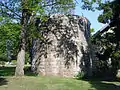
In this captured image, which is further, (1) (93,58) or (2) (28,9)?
(1) (93,58)

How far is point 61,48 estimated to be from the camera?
2509 cm

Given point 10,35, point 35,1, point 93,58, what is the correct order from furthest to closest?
point 93,58, point 10,35, point 35,1

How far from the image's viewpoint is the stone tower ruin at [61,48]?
82.2 feet

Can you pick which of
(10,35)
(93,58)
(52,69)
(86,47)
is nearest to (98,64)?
(93,58)

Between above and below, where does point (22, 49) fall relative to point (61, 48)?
below

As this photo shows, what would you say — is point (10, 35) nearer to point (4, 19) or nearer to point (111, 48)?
point (4, 19)

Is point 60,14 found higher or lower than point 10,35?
higher

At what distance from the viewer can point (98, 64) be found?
29484mm

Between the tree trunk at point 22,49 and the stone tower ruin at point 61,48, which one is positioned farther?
the stone tower ruin at point 61,48

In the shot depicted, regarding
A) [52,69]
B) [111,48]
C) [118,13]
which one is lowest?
[52,69]

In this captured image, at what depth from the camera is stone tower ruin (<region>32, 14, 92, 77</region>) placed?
987 inches

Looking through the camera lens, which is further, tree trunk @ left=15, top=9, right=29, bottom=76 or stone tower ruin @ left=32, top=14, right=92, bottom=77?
stone tower ruin @ left=32, top=14, right=92, bottom=77

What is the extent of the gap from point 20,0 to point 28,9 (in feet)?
2.96

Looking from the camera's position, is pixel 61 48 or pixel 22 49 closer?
pixel 22 49
